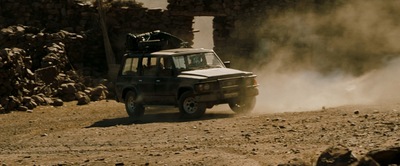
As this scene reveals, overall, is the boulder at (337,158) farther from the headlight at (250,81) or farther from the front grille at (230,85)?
the headlight at (250,81)

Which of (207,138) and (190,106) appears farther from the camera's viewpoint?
(190,106)

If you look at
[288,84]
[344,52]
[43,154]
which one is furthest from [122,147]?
[344,52]

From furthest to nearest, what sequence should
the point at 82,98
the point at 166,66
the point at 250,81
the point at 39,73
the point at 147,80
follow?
the point at 39,73, the point at 82,98, the point at 147,80, the point at 166,66, the point at 250,81

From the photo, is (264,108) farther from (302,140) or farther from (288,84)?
(302,140)

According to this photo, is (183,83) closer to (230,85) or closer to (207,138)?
(230,85)

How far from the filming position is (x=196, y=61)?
1861 cm

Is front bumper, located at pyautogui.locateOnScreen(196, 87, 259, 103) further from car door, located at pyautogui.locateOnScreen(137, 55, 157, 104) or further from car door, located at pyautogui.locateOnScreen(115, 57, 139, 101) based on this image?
car door, located at pyautogui.locateOnScreen(115, 57, 139, 101)

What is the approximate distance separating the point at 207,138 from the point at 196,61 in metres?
4.78

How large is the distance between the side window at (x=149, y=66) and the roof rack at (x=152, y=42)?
689 millimetres

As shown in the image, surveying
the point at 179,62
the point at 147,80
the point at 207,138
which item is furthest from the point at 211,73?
the point at 207,138

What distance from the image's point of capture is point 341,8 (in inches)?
963

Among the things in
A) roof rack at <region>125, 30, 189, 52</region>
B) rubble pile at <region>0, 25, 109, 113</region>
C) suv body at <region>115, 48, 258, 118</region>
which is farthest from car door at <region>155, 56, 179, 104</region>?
rubble pile at <region>0, 25, 109, 113</region>

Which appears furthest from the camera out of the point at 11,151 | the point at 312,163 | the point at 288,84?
the point at 288,84

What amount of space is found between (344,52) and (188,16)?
6.22m
